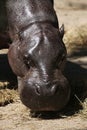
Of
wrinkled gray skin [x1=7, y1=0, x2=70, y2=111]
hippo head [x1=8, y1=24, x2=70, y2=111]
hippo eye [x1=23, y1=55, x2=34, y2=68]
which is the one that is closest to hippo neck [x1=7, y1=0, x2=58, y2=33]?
wrinkled gray skin [x1=7, y1=0, x2=70, y2=111]

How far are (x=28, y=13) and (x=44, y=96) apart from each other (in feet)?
4.53

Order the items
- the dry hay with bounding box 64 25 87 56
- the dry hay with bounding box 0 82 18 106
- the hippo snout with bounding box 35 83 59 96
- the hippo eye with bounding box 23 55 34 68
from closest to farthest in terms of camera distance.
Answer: the hippo snout with bounding box 35 83 59 96 < the hippo eye with bounding box 23 55 34 68 < the dry hay with bounding box 0 82 18 106 < the dry hay with bounding box 64 25 87 56

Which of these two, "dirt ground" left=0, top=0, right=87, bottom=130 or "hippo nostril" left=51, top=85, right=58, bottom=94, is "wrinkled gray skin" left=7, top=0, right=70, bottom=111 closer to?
"hippo nostril" left=51, top=85, right=58, bottom=94

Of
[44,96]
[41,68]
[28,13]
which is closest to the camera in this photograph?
[44,96]

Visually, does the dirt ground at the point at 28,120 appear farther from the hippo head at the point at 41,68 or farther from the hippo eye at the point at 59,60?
the hippo eye at the point at 59,60

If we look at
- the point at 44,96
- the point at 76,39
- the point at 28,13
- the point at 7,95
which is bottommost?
the point at 76,39

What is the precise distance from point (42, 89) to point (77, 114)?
63 centimetres

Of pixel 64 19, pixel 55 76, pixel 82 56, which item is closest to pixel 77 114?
pixel 55 76

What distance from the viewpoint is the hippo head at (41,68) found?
231 inches

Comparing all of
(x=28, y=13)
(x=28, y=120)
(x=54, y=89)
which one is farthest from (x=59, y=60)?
(x=28, y=13)

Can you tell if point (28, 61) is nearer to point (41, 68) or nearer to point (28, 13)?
point (41, 68)

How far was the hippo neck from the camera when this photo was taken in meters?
6.70

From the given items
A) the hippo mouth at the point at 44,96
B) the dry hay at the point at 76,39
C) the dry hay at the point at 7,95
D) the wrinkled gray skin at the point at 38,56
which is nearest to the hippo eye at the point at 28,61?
the wrinkled gray skin at the point at 38,56

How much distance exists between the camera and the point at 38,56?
6051 millimetres
